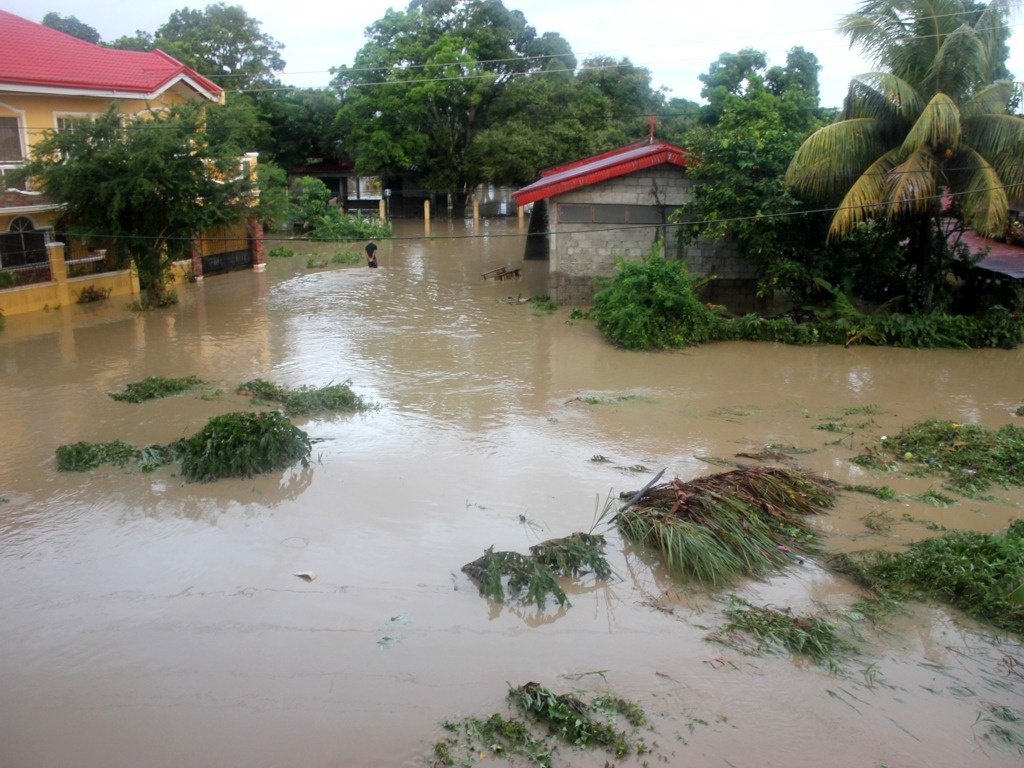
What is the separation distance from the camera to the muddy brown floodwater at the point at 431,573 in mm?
6434

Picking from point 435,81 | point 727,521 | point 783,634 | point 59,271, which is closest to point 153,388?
point 59,271

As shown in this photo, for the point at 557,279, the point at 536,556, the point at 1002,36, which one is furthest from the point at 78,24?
the point at 536,556

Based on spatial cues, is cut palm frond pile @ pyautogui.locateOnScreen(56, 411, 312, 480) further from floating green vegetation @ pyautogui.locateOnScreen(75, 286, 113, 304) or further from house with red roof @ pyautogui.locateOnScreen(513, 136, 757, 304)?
floating green vegetation @ pyautogui.locateOnScreen(75, 286, 113, 304)

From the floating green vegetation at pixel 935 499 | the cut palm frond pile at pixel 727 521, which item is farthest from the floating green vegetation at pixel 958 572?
the floating green vegetation at pixel 935 499

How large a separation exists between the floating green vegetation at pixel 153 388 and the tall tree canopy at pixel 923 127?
467 inches

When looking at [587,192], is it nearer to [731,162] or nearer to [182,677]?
[731,162]

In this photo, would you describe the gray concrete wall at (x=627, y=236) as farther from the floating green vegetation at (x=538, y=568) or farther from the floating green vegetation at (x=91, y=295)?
the floating green vegetation at (x=538, y=568)

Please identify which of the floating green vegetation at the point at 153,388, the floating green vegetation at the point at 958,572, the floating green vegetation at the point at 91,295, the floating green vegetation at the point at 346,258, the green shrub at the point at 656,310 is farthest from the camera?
the floating green vegetation at the point at 346,258

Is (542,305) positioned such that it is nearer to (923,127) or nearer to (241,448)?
(923,127)

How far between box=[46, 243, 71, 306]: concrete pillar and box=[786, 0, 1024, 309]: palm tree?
1719 centimetres

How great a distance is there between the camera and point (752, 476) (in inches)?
386

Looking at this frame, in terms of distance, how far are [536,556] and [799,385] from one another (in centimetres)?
798

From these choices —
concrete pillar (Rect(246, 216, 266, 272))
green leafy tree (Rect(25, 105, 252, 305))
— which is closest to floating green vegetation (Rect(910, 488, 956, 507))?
green leafy tree (Rect(25, 105, 252, 305))

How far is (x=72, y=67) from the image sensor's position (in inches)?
936
